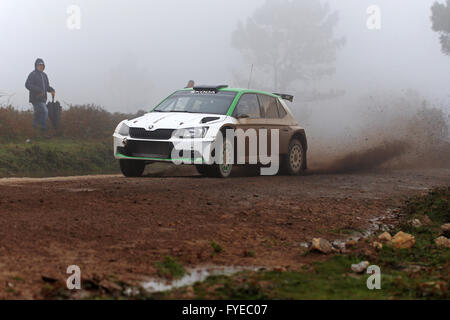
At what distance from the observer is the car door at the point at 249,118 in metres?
12.9

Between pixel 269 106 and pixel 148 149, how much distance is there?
315cm

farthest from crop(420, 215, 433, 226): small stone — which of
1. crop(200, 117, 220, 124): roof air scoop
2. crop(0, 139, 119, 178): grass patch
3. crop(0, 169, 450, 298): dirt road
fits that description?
crop(0, 139, 119, 178): grass patch

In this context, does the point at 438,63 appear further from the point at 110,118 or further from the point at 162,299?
the point at 162,299

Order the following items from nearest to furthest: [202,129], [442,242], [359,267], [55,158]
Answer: [359,267] → [442,242] → [202,129] → [55,158]

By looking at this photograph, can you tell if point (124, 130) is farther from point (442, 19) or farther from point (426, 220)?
point (442, 19)

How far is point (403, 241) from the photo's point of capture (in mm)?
7262

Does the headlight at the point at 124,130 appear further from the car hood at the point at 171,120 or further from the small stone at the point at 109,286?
the small stone at the point at 109,286

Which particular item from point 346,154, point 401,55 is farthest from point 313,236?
point 401,55

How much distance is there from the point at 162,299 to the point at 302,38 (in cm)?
5033

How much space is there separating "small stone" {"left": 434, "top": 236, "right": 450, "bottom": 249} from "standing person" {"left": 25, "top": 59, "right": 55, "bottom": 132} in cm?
1391

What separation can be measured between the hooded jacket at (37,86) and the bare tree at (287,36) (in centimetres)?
3471

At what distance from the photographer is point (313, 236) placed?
25.7ft

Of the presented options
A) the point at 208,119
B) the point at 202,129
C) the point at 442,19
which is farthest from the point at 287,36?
the point at 202,129

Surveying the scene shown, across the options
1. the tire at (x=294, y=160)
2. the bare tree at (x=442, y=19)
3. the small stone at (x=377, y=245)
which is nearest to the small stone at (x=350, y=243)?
the small stone at (x=377, y=245)
